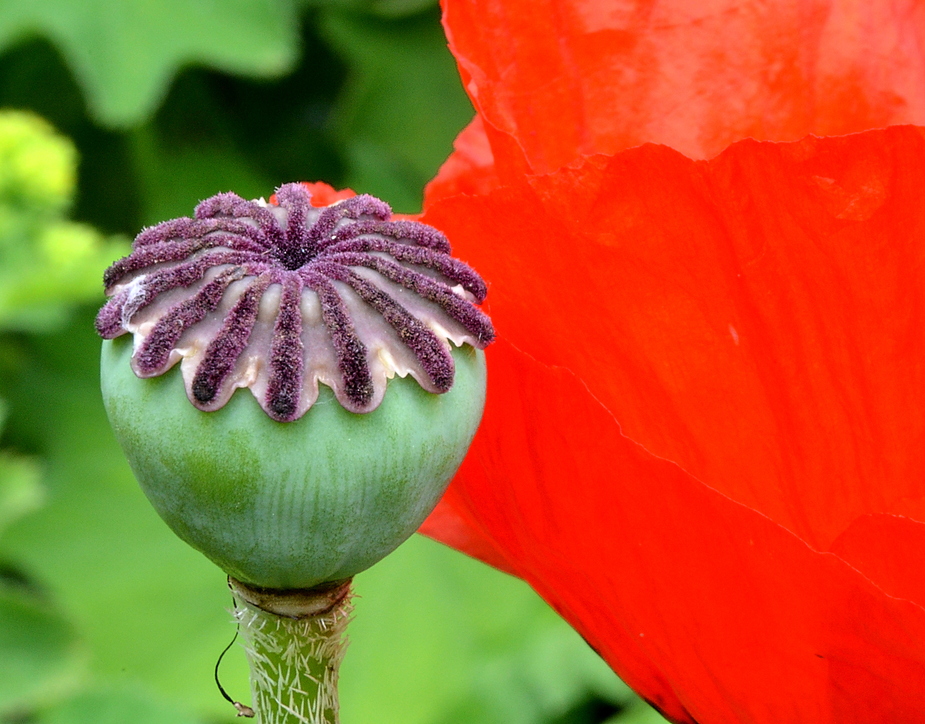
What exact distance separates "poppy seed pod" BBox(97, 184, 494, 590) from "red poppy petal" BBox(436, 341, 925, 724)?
1.1 inches

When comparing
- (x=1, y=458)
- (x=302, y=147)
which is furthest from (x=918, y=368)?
(x=302, y=147)

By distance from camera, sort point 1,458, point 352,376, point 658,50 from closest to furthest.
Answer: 1. point 352,376
2. point 658,50
3. point 1,458

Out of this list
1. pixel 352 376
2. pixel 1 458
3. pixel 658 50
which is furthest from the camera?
pixel 1 458

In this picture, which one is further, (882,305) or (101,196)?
(101,196)

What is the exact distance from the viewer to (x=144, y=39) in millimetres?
1877

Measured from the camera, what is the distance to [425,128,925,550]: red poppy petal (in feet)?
1.10

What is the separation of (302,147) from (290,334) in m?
1.90

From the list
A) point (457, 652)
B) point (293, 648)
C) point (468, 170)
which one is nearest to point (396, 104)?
point (457, 652)

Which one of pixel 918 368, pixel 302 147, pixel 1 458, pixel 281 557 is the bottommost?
pixel 1 458

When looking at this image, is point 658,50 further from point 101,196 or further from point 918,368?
point 101,196


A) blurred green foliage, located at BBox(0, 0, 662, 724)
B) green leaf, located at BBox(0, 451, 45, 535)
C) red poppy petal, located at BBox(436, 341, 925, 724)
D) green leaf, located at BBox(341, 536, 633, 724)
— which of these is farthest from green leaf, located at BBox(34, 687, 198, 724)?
red poppy petal, located at BBox(436, 341, 925, 724)

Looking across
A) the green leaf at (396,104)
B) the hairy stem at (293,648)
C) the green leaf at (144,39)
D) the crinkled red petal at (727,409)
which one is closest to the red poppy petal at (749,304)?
the crinkled red petal at (727,409)

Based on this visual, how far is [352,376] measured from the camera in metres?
0.32

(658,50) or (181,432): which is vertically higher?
(658,50)
